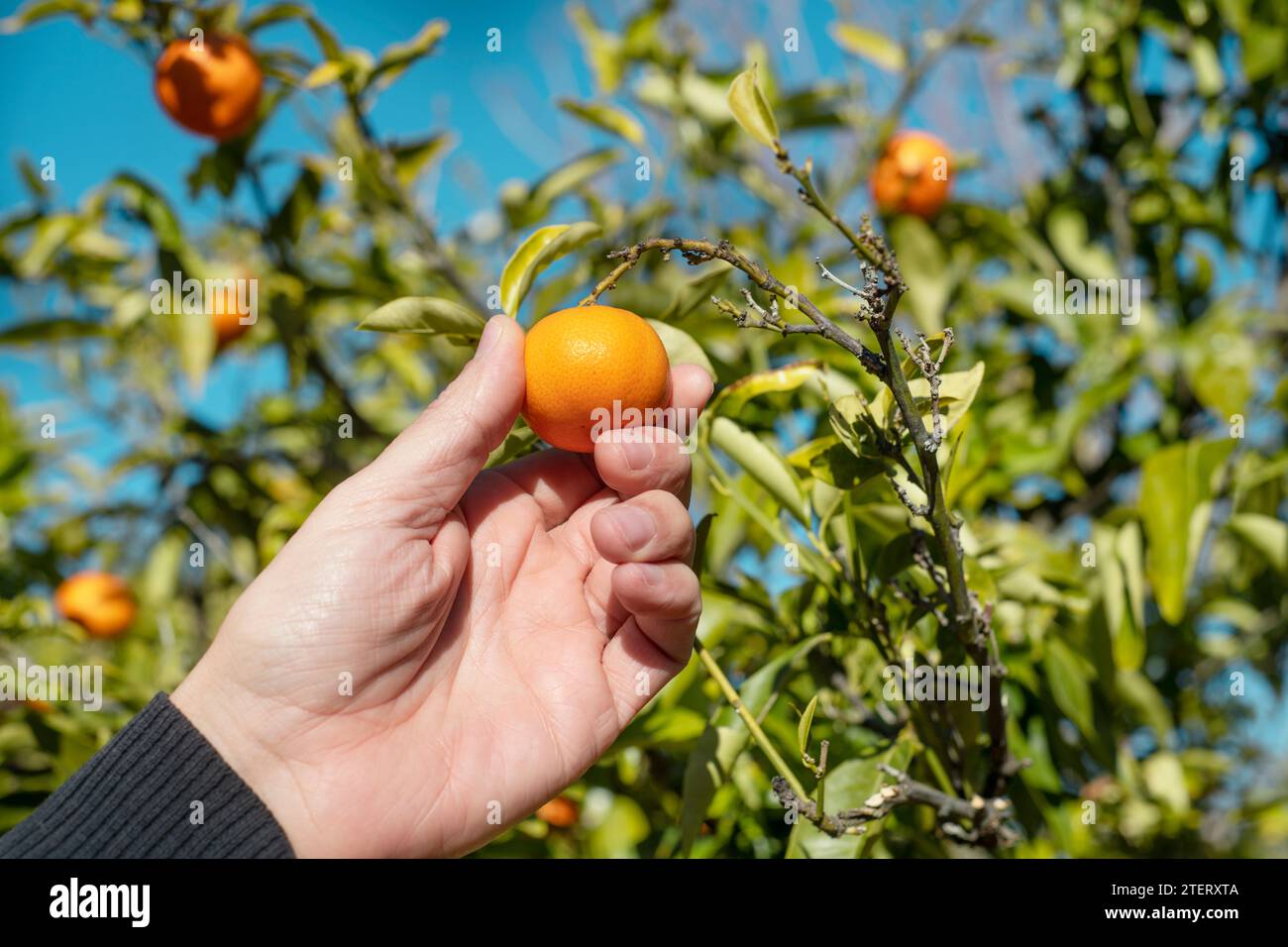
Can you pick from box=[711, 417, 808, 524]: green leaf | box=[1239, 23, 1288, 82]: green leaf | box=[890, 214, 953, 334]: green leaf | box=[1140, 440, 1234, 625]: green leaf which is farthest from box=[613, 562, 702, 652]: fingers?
box=[1239, 23, 1288, 82]: green leaf

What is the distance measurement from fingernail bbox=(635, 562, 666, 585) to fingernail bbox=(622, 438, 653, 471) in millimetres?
77

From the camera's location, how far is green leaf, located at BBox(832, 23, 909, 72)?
5.34ft

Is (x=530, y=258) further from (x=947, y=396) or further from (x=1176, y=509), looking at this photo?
(x=1176, y=509)

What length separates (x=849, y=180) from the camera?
1565mm

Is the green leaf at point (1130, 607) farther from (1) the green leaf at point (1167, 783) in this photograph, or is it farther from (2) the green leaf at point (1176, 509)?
(1) the green leaf at point (1167, 783)

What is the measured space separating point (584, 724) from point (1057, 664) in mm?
483

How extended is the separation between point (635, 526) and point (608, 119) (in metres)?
0.89

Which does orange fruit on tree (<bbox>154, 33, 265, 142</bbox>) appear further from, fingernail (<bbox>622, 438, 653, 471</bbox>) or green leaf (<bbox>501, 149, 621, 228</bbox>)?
fingernail (<bbox>622, 438, 653, 471</bbox>)

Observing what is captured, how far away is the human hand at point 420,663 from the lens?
2.61 feet

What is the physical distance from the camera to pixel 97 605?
177 centimetres

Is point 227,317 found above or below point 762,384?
above

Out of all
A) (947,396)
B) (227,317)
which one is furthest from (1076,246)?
(227,317)

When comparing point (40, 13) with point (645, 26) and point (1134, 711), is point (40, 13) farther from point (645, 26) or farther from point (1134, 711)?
point (1134, 711)
